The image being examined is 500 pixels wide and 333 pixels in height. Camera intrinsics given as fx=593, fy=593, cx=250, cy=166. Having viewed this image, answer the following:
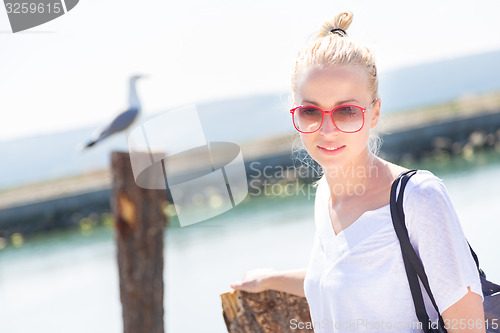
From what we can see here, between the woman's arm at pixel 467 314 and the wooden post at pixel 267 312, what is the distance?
649 millimetres

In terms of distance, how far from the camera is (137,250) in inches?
126

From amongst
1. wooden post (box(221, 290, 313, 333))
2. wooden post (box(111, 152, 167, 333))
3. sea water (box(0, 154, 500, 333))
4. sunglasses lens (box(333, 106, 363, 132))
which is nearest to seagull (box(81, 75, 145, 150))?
sea water (box(0, 154, 500, 333))

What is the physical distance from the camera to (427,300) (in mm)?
1115

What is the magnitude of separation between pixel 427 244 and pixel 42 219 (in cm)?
1331

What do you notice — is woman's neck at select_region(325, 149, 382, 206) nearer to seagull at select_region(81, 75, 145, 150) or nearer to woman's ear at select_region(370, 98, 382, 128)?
woman's ear at select_region(370, 98, 382, 128)

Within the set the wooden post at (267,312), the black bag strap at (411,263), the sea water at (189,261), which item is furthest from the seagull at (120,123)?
the black bag strap at (411,263)

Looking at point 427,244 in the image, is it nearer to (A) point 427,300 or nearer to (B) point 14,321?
(A) point 427,300

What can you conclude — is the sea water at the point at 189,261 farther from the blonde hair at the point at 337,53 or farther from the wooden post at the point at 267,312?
the blonde hair at the point at 337,53

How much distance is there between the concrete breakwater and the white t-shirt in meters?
10.5

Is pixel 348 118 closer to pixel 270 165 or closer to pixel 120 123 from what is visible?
pixel 120 123

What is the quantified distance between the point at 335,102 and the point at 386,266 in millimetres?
350

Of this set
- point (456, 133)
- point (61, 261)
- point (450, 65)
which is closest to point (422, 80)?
point (450, 65)

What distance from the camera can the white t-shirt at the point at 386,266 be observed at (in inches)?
41.3

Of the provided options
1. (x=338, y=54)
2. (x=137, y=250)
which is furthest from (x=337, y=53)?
(x=137, y=250)
